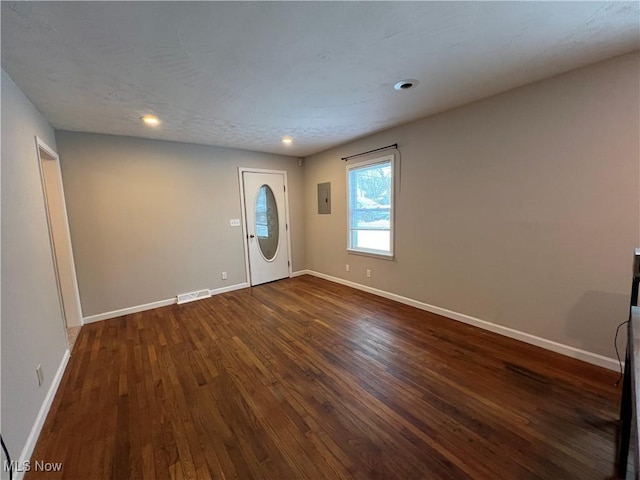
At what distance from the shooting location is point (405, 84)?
2.27 metres

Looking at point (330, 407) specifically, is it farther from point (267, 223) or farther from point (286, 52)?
point (267, 223)

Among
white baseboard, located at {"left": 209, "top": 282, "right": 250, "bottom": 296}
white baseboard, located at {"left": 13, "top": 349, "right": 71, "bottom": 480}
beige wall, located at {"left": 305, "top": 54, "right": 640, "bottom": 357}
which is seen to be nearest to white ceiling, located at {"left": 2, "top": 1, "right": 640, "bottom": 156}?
beige wall, located at {"left": 305, "top": 54, "right": 640, "bottom": 357}

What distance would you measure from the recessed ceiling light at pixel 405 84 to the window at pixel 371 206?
1.32 meters

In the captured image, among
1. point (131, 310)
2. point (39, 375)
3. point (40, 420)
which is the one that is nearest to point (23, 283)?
point (39, 375)

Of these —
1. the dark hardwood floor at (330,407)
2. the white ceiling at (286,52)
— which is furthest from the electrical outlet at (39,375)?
the white ceiling at (286,52)

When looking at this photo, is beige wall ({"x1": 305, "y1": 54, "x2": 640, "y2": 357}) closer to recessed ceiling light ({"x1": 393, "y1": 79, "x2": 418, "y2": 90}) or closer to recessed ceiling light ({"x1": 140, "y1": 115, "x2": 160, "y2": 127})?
recessed ceiling light ({"x1": 393, "y1": 79, "x2": 418, "y2": 90})

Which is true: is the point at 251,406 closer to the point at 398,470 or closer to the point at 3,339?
the point at 398,470

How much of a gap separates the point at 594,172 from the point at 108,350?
4.80 meters

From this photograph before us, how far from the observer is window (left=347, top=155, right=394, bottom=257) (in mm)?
3793

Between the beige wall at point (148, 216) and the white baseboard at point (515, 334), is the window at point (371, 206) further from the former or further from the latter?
the beige wall at point (148, 216)

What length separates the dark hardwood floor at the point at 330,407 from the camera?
1.42 metres

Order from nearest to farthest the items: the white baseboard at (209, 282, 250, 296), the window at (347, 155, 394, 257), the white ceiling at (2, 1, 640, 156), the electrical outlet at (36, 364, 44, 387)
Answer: the white ceiling at (2, 1, 640, 156) → the electrical outlet at (36, 364, 44, 387) → the window at (347, 155, 394, 257) → the white baseboard at (209, 282, 250, 296)

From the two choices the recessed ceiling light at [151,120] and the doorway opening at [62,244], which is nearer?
the recessed ceiling light at [151,120]

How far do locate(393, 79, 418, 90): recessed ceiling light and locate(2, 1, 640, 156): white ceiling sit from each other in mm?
59
